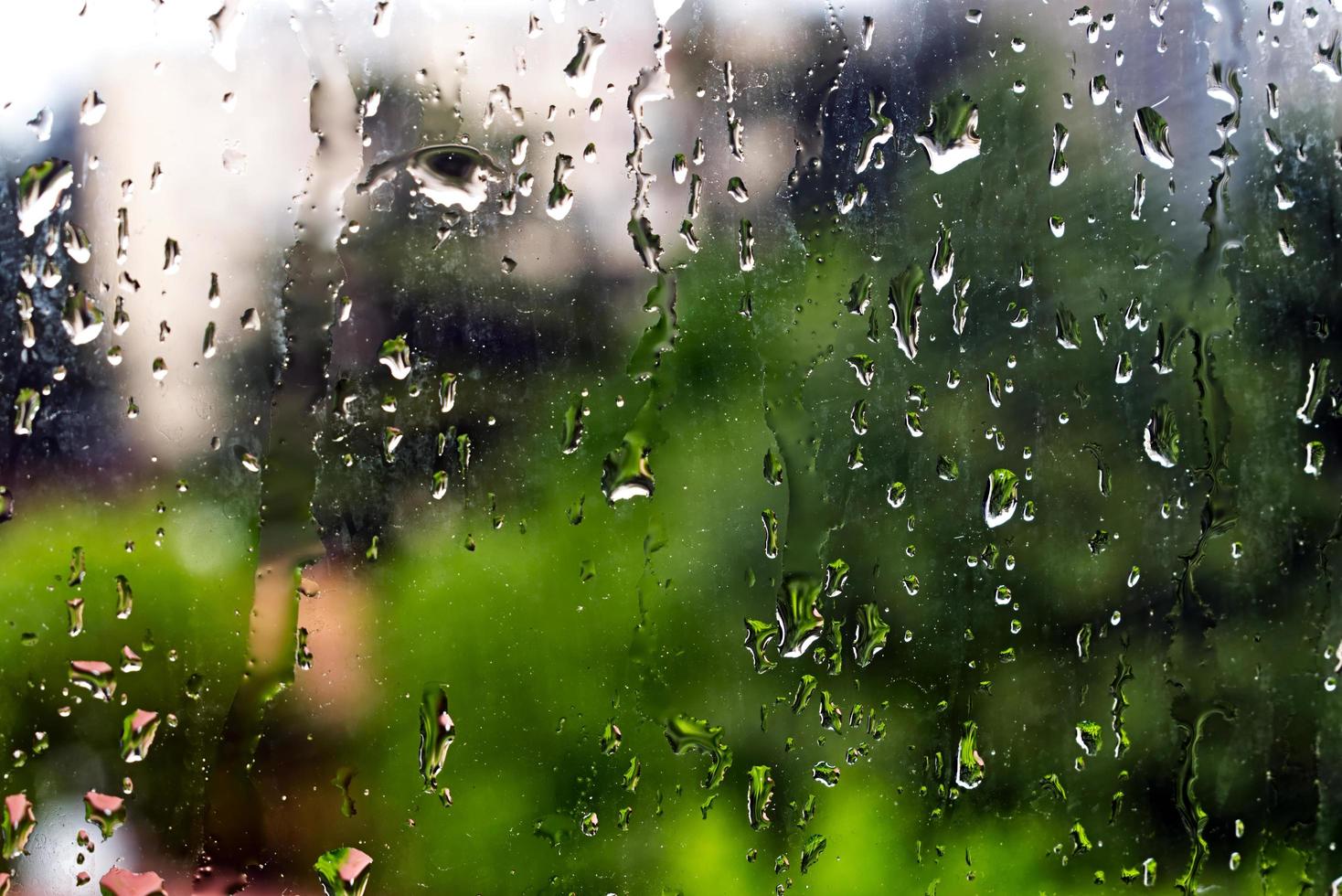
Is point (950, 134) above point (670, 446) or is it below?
above

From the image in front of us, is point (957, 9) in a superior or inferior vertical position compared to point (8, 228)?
superior

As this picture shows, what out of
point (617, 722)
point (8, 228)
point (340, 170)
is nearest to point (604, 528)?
point (617, 722)

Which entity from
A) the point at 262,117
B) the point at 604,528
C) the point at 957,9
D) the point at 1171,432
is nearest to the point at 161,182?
the point at 262,117

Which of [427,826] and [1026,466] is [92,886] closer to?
[427,826]

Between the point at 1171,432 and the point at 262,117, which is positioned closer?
the point at 262,117

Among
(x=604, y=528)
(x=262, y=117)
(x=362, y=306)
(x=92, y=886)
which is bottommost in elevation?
(x=92, y=886)

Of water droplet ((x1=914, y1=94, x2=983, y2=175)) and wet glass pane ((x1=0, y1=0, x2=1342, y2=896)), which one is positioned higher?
water droplet ((x1=914, y1=94, x2=983, y2=175))

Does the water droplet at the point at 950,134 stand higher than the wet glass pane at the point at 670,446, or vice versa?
the water droplet at the point at 950,134
